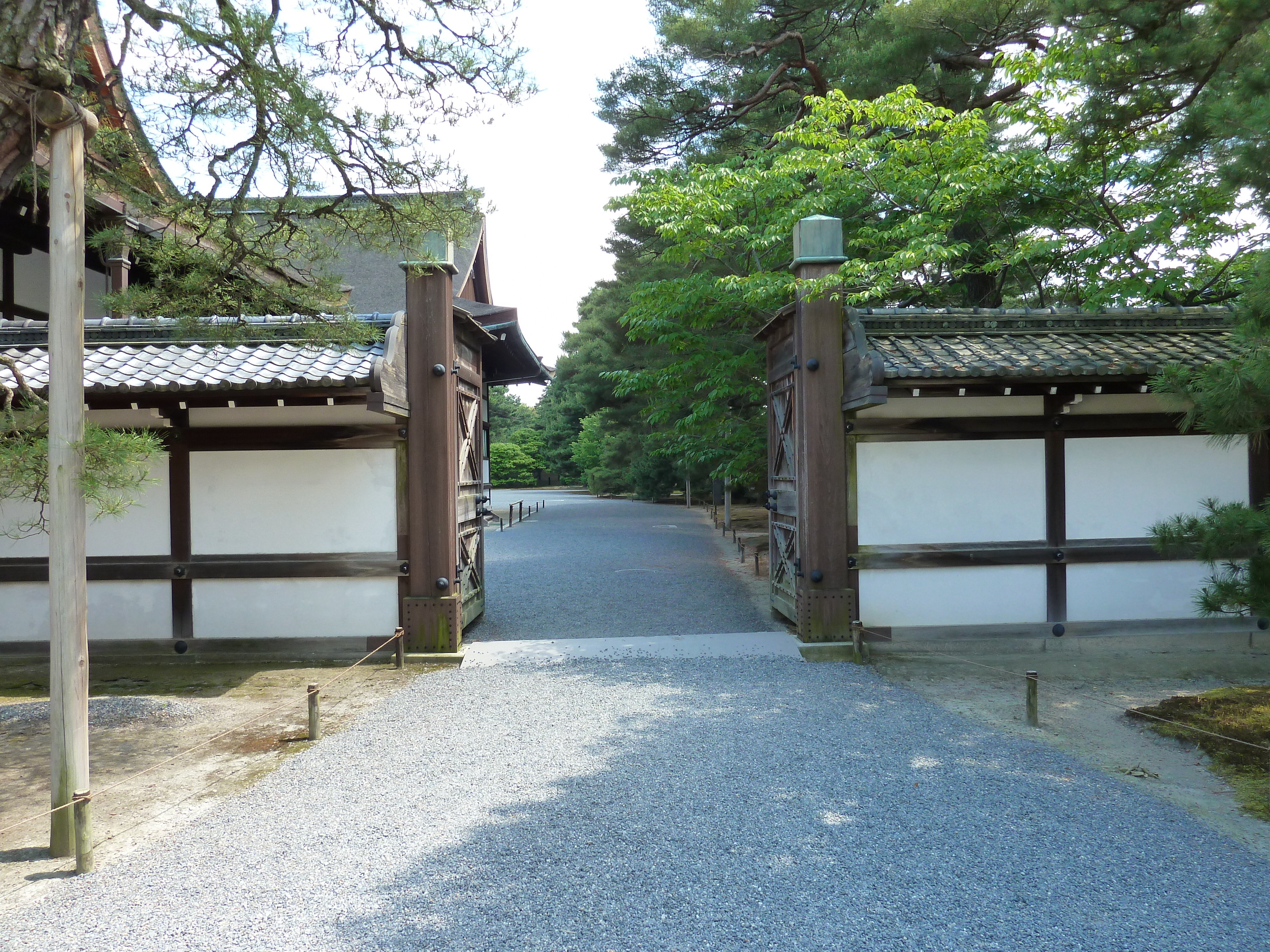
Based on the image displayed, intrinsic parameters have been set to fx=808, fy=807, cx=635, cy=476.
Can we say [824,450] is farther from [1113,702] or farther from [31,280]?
[31,280]

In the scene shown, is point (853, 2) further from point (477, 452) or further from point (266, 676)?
point (266, 676)

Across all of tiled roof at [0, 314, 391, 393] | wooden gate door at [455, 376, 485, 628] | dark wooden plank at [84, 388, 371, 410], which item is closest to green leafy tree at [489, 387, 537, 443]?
wooden gate door at [455, 376, 485, 628]

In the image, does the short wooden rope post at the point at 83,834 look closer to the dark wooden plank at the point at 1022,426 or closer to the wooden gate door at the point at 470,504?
the wooden gate door at the point at 470,504

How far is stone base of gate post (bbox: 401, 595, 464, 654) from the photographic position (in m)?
7.42

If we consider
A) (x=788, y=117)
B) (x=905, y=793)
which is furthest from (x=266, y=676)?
(x=788, y=117)

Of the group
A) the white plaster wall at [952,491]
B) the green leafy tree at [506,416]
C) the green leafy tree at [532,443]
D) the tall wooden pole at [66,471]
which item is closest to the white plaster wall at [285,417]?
the tall wooden pole at [66,471]

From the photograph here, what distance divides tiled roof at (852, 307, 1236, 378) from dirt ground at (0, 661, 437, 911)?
532 cm

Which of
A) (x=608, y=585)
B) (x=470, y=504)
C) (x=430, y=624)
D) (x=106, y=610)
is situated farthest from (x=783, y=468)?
(x=106, y=610)

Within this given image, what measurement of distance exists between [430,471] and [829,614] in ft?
12.9

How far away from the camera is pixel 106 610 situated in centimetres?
759

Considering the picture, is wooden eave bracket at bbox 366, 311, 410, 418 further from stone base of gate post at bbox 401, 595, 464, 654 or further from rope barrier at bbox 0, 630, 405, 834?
rope barrier at bbox 0, 630, 405, 834

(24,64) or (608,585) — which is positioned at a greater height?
(24,64)

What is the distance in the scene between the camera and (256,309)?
21.4ft

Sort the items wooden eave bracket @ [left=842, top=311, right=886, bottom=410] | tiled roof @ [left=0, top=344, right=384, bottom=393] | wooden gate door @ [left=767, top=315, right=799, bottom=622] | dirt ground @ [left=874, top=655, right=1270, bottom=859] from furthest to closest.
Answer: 1. wooden gate door @ [left=767, top=315, right=799, bottom=622]
2. wooden eave bracket @ [left=842, top=311, right=886, bottom=410]
3. tiled roof @ [left=0, top=344, right=384, bottom=393]
4. dirt ground @ [left=874, top=655, right=1270, bottom=859]
